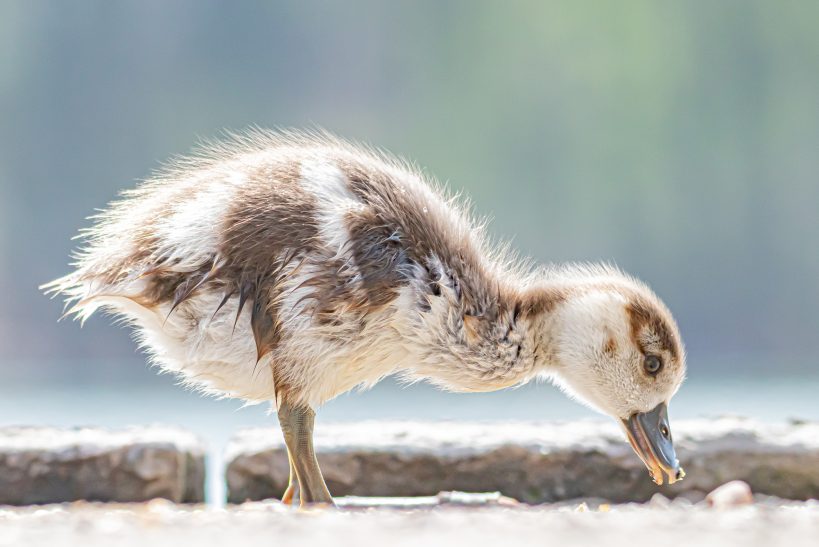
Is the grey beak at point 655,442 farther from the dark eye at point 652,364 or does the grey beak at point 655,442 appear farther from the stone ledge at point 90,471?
the stone ledge at point 90,471

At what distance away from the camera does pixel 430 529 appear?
2.12 meters

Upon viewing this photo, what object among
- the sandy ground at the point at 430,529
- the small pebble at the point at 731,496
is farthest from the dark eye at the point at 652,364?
the sandy ground at the point at 430,529

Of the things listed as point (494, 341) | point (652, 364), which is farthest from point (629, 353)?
point (494, 341)

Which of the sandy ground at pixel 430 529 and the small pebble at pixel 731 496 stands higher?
the small pebble at pixel 731 496

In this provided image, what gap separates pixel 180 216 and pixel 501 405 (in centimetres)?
593

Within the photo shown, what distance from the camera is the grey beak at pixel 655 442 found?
11.5 ft

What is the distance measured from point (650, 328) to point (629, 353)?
88 mm

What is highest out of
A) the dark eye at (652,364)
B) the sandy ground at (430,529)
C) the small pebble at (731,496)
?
the dark eye at (652,364)

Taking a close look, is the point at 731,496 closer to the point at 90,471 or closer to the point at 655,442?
the point at 655,442

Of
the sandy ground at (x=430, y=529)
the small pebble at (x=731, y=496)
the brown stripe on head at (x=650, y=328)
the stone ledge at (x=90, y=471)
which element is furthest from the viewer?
the brown stripe on head at (x=650, y=328)

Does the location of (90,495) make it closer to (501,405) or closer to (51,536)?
(51,536)

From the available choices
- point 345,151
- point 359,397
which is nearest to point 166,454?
point 345,151

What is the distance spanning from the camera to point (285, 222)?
3.28 m

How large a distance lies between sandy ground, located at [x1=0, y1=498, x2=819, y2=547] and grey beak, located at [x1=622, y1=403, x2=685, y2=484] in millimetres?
1061
